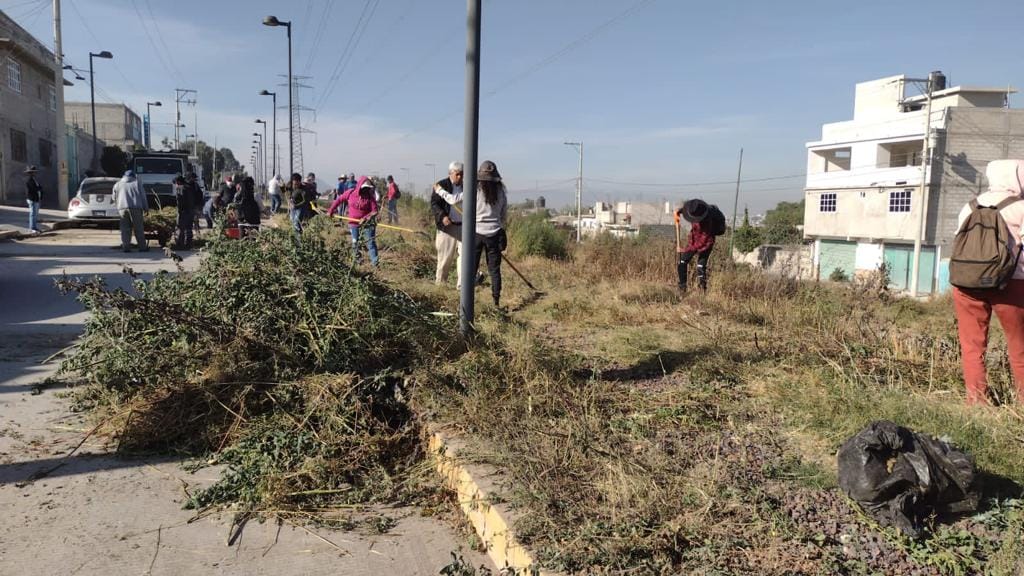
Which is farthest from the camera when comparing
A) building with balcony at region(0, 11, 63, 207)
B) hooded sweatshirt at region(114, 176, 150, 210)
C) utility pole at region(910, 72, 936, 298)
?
utility pole at region(910, 72, 936, 298)

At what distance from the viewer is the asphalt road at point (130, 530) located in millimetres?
3092

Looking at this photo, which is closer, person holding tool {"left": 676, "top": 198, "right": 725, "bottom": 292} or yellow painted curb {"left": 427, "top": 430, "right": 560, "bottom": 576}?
yellow painted curb {"left": 427, "top": 430, "right": 560, "bottom": 576}

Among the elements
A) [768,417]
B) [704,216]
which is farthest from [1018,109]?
[768,417]

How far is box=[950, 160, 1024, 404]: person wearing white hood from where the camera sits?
4.13 m

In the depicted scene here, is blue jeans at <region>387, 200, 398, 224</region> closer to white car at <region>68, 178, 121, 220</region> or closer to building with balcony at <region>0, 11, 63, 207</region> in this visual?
white car at <region>68, 178, 121, 220</region>

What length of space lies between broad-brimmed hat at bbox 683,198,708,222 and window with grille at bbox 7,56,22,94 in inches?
1413

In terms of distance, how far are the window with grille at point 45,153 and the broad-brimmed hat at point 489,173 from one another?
129 ft

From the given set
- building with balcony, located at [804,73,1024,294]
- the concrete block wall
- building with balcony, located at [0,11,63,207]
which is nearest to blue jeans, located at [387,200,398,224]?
building with balcony, located at [0,11,63,207]

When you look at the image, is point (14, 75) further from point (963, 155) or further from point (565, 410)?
point (963, 155)

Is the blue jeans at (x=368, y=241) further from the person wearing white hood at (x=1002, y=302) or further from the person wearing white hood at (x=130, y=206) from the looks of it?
the person wearing white hood at (x=130, y=206)

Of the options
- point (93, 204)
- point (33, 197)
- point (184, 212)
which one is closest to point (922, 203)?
point (184, 212)

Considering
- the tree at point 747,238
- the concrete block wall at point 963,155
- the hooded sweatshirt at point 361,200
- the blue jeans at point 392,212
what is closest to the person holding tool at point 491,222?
the hooded sweatshirt at point 361,200

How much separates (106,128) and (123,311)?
9163cm

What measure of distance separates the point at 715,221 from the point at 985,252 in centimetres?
501
